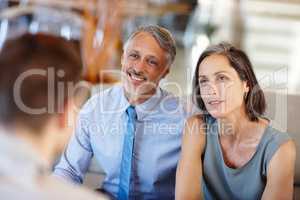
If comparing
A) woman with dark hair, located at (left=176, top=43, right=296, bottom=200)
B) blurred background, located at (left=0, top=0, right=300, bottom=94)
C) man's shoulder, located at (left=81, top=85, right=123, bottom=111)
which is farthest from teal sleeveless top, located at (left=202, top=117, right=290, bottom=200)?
man's shoulder, located at (left=81, top=85, right=123, bottom=111)

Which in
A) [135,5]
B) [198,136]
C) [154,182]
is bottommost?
[154,182]

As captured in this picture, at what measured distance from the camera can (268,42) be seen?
125 cm

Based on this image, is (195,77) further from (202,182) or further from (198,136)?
(202,182)

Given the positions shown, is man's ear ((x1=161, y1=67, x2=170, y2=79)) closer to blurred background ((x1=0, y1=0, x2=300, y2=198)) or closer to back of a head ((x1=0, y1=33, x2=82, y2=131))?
blurred background ((x1=0, y1=0, x2=300, y2=198))

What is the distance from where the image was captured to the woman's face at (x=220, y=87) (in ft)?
3.78

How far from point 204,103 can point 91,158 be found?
0.33 meters

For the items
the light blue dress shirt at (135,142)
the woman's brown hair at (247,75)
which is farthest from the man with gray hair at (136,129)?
the woman's brown hair at (247,75)

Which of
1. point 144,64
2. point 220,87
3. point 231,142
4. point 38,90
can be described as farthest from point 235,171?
point 38,90

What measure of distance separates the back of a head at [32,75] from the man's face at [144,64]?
0.14 meters

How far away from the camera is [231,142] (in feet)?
3.86

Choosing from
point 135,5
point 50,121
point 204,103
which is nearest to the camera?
point 50,121

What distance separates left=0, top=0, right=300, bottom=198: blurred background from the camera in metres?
1.19

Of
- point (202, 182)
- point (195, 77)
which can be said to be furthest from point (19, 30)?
point (202, 182)

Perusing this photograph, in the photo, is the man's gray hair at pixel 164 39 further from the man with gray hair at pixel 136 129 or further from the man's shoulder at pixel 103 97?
the man's shoulder at pixel 103 97
